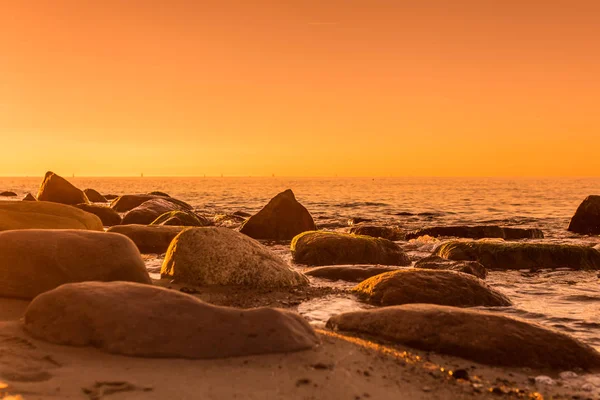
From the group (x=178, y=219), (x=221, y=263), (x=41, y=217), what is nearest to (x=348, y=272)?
(x=221, y=263)

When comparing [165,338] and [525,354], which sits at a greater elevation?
[165,338]

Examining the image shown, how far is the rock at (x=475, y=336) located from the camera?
4727 millimetres

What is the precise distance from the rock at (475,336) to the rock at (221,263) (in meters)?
2.49

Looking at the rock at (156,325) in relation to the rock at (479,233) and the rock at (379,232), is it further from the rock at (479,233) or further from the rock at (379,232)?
the rock at (479,233)

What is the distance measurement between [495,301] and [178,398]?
4.92m

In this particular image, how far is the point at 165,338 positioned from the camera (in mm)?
4168

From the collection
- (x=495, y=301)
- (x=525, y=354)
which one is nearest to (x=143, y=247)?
(x=495, y=301)

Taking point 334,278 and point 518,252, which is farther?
point 518,252

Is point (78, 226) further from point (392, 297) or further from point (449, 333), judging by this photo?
point (449, 333)

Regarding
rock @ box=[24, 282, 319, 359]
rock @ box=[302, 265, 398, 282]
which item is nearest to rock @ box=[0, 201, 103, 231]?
rock @ box=[302, 265, 398, 282]

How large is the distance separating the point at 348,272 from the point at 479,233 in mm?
8741

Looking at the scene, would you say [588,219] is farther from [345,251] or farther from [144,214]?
[144,214]

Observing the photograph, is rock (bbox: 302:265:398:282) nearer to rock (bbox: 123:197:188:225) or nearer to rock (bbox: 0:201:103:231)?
rock (bbox: 0:201:103:231)

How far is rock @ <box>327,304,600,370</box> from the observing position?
4.73 meters
